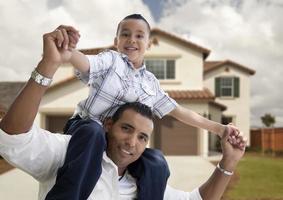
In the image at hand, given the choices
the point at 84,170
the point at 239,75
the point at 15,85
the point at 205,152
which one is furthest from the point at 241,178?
the point at 15,85

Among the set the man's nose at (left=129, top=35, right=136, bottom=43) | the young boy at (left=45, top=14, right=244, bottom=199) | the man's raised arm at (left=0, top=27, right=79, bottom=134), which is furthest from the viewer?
the man's nose at (left=129, top=35, right=136, bottom=43)

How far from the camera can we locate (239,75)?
25.6 meters

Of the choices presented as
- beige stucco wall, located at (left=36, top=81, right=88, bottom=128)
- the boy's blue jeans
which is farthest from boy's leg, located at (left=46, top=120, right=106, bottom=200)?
beige stucco wall, located at (left=36, top=81, right=88, bottom=128)

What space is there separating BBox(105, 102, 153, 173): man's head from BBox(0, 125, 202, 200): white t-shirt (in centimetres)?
6

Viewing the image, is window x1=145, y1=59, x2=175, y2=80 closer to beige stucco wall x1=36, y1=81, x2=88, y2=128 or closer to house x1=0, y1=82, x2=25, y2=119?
beige stucco wall x1=36, y1=81, x2=88, y2=128

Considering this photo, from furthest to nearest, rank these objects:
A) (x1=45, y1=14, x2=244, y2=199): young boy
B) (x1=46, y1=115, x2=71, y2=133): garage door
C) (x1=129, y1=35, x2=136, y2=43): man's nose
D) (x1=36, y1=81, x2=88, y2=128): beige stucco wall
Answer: (x1=46, y1=115, x2=71, y2=133): garage door, (x1=36, y1=81, x2=88, y2=128): beige stucco wall, (x1=129, y1=35, x2=136, y2=43): man's nose, (x1=45, y1=14, x2=244, y2=199): young boy

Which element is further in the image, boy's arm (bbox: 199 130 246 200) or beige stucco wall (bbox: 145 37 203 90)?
beige stucco wall (bbox: 145 37 203 90)

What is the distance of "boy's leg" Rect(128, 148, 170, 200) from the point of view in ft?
6.31

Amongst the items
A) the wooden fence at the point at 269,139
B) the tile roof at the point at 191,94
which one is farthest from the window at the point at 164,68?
the wooden fence at the point at 269,139

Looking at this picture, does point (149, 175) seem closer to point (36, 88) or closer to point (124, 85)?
point (124, 85)

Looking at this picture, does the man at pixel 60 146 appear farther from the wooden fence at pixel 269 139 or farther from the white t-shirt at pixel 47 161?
the wooden fence at pixel 269 139

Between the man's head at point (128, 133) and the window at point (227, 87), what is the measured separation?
2376 cm

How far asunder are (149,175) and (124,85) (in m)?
0.48

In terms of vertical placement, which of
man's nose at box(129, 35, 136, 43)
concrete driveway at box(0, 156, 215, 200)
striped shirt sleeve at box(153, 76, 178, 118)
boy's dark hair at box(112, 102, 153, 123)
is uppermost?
man's nose at box(129, 35, 136, 43)
